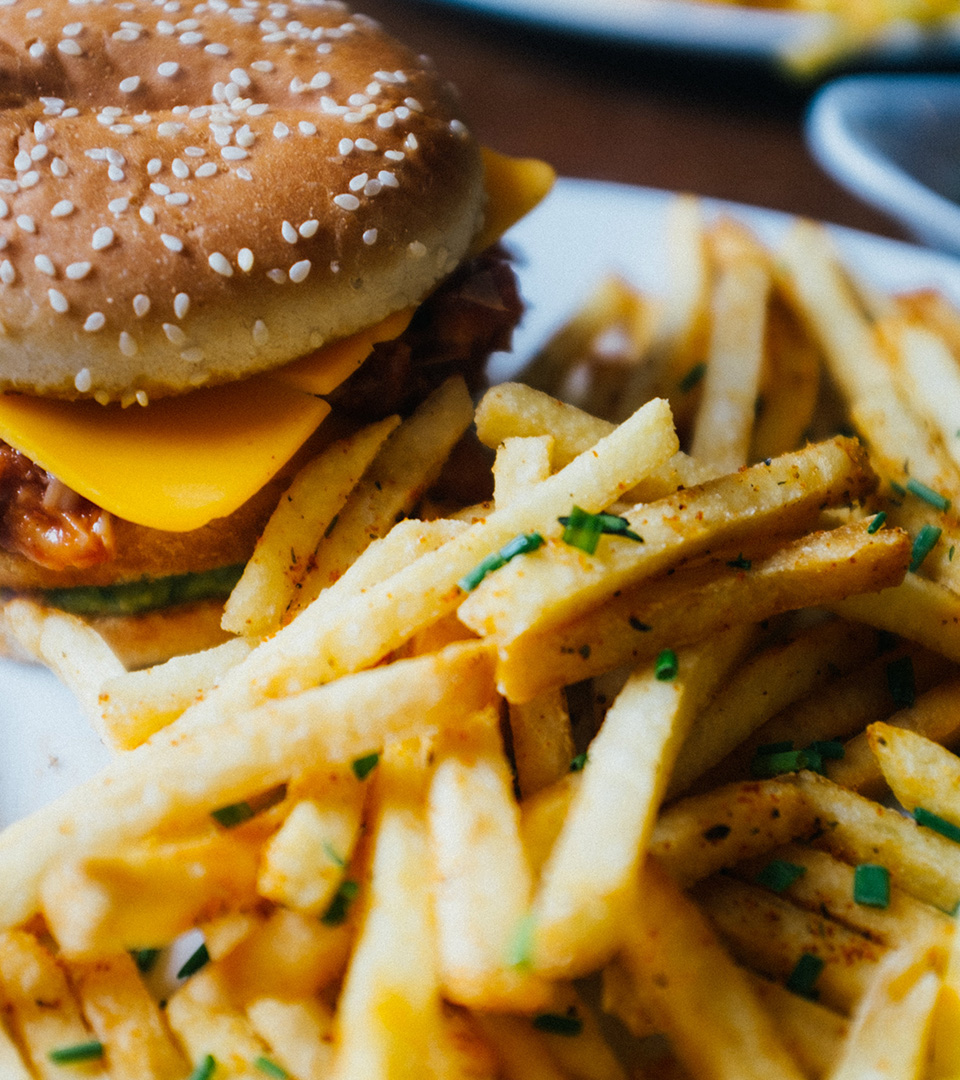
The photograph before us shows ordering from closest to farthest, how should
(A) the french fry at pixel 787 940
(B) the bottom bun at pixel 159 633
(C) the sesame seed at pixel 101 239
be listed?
1. (A) the french fry at pixel 787 940
2. (C) the sesame seed at pixel 101 239
3. (B) the bottom bun at pixel 159 633

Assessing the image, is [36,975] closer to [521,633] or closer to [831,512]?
[521,633]

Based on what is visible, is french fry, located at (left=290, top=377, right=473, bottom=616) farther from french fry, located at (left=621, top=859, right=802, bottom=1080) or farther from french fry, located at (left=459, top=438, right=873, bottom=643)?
french fry, located at (left=621, top=859, right=802, bottom=1080)

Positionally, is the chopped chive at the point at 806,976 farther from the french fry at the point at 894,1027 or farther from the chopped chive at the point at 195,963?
the chopped chive at the point at 195,963

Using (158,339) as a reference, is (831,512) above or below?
below

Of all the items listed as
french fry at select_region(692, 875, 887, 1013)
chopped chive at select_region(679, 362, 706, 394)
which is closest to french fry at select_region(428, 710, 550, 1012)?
french fry at select_region(692, 875, 887, 1013)

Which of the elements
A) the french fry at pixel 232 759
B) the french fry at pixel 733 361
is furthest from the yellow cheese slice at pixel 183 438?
the french fry at pixel 733 361

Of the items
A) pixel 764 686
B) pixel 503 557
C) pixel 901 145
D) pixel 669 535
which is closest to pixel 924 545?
pixel 764 686

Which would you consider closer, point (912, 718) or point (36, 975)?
point (36, 975)

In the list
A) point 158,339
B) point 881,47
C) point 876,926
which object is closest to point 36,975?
point 158,339
